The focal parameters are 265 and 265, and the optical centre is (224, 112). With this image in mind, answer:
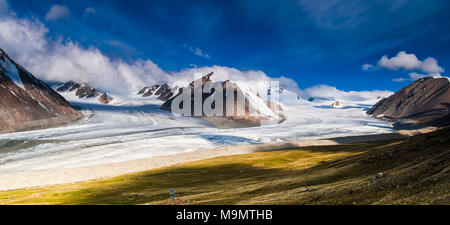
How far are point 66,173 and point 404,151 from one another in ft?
208

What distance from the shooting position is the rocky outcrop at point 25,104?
118 m

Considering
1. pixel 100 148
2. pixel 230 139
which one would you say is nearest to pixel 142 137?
pixel 100 148

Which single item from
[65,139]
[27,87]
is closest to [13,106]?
[27,87]

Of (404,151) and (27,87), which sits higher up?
(27,87)

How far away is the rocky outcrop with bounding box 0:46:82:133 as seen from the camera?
11794 centimetres

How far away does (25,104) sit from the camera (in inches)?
5108

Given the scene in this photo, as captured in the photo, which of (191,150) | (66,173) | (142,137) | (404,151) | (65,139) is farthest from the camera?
(142,137)

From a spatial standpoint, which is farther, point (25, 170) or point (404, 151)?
point (25, 170)
